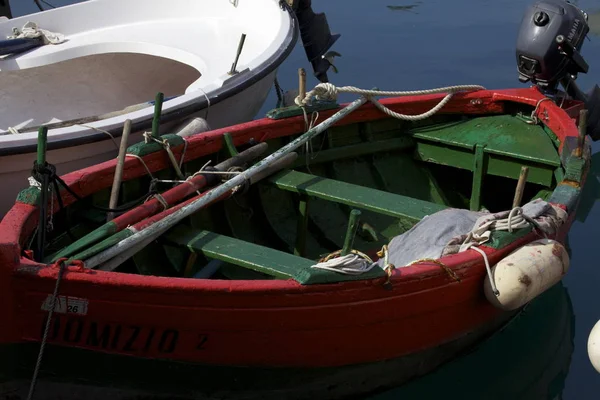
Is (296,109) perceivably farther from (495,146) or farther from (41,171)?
(41,171)

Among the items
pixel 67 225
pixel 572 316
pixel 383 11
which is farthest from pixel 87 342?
pixel 383 11

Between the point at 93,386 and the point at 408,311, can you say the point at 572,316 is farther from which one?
the point at 93,386

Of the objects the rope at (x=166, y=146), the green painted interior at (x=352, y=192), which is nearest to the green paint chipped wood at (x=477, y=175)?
the green painted interior at (x=352, y=192)

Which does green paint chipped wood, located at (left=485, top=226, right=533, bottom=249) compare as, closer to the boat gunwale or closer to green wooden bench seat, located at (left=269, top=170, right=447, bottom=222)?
the boat gunwale

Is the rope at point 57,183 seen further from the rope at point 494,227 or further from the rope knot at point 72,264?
the rope at point 494,227

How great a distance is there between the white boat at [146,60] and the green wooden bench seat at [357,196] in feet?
3.18

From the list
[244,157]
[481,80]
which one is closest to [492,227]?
[244,157]

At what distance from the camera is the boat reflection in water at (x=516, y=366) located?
4609 mm

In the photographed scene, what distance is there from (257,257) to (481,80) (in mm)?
5814

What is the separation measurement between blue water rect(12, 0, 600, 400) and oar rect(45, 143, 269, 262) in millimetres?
1502

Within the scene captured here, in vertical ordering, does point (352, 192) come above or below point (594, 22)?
above

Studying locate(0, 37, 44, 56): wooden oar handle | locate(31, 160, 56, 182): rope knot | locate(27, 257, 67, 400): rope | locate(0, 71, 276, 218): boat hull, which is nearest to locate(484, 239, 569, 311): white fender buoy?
locate(27, 257, 67, 400): rope

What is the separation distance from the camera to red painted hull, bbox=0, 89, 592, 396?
134 inches

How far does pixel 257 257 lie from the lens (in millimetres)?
3967
